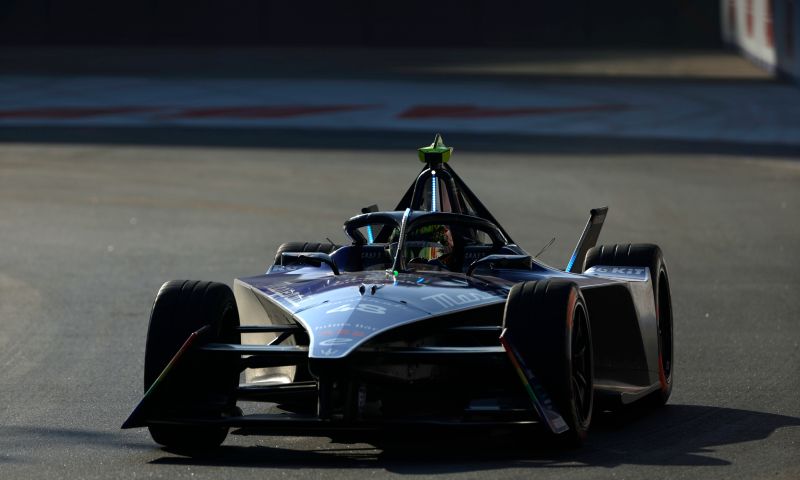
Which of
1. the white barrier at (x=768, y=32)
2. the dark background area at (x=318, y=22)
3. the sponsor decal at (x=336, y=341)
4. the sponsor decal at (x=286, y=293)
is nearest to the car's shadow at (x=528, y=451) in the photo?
the sponsor decal at (x=336, y=341)

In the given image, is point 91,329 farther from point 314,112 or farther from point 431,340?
point 314,112

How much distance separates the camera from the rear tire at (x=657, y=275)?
864 centimetres

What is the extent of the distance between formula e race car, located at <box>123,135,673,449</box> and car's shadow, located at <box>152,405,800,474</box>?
152mm

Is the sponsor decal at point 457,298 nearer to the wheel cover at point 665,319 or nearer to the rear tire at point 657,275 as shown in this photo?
the rear tire at point 657,275

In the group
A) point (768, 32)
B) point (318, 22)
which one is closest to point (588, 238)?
point (768, 32)

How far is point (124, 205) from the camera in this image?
17484 mm

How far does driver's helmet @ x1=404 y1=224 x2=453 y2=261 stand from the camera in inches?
333

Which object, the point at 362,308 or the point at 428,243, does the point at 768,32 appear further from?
the point at 362,308

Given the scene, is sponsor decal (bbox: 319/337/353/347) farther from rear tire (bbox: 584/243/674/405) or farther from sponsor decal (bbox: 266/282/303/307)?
rear tire (bbox: 584/243/674/405)

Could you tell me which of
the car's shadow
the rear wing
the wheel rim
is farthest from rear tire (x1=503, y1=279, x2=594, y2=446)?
the rear wing

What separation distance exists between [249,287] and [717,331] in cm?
417

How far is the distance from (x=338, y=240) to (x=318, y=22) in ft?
108

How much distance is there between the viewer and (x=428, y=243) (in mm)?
8461

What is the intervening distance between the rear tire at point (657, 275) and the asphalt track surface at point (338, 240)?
0.61 feet
